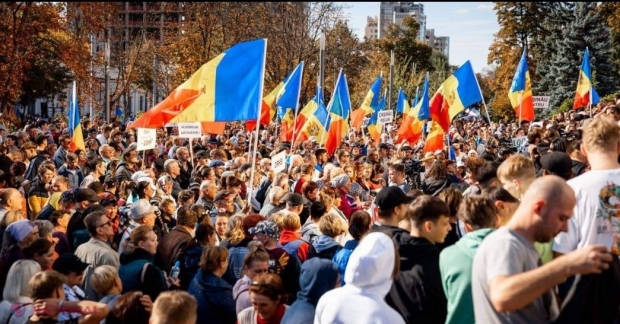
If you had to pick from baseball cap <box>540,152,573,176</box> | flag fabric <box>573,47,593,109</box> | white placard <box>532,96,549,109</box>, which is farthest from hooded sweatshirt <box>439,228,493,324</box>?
white placard <box>532,96,549,109</box>

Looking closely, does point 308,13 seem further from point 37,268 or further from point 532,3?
point 37,268

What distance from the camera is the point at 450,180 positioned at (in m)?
10.4

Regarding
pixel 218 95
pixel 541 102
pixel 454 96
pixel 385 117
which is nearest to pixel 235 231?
pixel 218 95

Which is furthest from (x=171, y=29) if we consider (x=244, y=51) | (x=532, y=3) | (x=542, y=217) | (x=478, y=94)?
(x=542, y=217)

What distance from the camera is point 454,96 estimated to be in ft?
50.5

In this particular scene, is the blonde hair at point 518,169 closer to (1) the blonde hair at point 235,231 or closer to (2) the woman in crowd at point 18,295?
(1) the blonde hair at point 235,231

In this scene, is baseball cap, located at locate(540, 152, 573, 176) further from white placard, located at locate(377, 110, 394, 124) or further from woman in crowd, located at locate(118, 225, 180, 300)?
white placard, located at locate(377, 110, 394, 124)

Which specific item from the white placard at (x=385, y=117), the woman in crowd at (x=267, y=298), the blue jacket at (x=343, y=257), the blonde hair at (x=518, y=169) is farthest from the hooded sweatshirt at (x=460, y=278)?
the white placard at (x=385, y=117)

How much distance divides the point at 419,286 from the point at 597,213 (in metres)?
1.15

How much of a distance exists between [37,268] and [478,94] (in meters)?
11.4

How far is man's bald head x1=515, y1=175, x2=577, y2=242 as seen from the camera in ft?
10.5

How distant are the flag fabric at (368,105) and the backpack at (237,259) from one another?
13.9 metres

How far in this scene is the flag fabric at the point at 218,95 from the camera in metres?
9.86

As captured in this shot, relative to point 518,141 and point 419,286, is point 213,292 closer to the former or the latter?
point 419,286
